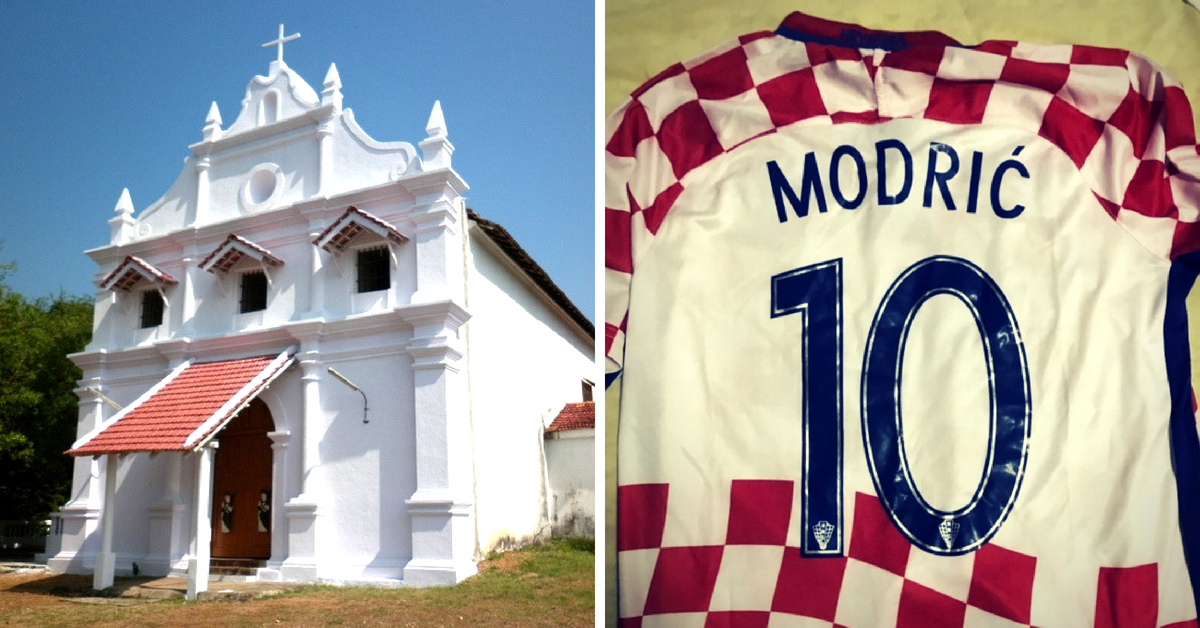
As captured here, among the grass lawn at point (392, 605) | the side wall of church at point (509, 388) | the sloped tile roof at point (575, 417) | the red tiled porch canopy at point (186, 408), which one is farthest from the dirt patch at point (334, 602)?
the sloped tile roof at point (575, 417)

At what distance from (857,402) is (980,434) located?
260 millimetres

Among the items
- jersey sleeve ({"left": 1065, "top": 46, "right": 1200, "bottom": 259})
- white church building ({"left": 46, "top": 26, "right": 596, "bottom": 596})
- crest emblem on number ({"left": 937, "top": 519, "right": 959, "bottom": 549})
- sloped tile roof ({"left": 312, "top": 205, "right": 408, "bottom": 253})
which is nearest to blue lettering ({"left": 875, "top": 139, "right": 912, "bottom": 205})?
jersey sleeve ({"left": 1065, "top": 46, "right": 1200, "bottom": 259})

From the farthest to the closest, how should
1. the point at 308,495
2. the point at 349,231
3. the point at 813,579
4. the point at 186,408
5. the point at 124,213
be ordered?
the point at 349,231 < the point at 308,495 < the point at 186,408 < the point at 124,213 < the point at 813,579

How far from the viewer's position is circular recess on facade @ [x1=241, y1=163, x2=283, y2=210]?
7.14 ft

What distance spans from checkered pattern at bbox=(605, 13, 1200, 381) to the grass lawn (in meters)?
1.04

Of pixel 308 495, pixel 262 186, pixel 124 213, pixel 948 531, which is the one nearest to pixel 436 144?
pixel 262 186

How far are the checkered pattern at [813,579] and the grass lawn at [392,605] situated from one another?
1.95 ft

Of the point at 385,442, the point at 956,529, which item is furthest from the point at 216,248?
the point at 956,529

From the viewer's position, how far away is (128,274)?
5.96ft

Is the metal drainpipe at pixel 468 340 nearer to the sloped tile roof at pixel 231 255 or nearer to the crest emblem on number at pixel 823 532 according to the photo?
the sloped tile roof at pixel 231 255

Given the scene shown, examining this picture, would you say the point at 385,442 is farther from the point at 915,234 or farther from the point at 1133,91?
the point at 1133,91

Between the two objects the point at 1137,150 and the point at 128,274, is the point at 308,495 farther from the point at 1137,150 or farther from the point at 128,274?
the point at 1137,150

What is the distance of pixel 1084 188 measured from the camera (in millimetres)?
1568

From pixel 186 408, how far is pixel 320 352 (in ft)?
1.31
